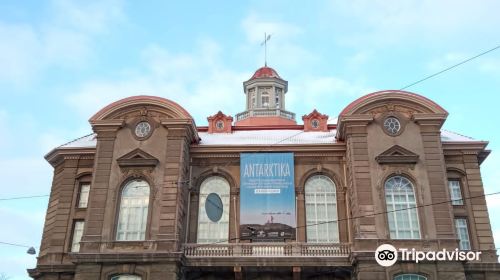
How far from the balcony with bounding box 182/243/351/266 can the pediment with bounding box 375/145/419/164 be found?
4.94 m

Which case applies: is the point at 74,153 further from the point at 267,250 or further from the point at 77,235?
the point at 267,250

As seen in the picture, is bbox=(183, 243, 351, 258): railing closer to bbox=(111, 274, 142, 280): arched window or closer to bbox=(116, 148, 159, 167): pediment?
bbox=(111, 274, 142, 280): arched window

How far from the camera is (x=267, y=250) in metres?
26.6

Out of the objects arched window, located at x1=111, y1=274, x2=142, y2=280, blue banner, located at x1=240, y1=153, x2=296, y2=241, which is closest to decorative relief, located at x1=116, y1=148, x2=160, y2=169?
blue banner, located at x1=240, y1=153, x2=296, y2=241

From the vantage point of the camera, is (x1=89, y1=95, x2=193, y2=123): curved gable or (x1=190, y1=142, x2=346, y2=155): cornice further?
(x1=190, y1=142, x2=346, y2=155): cornice

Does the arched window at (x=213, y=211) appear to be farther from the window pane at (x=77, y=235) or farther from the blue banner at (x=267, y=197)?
the window pane at (x=77, y=235)

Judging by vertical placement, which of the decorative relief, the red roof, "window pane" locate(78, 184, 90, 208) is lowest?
"window pane" locate(78, 184, 90, 208)

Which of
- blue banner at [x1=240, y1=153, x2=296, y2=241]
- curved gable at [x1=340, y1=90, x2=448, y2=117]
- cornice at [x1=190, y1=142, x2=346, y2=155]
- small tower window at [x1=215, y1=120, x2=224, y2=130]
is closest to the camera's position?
blue banner at [x1=240, y1=153, x2=296, y2=241]

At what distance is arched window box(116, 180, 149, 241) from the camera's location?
26.9 m

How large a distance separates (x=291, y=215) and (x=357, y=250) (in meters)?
4.33

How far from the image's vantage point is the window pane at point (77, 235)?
2881 cm

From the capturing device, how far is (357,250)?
82.8ft

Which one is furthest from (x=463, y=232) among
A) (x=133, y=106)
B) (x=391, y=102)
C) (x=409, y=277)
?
(x=133, y=106)

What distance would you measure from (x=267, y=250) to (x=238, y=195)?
3876 millimetres
